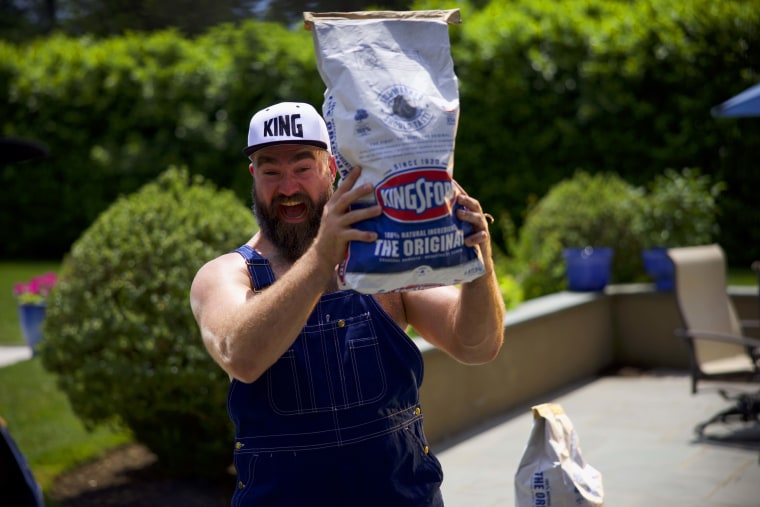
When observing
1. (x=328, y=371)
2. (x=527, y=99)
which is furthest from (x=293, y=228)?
(x=527, y=99)

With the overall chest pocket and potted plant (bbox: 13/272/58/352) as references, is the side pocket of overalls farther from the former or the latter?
potted plant (bbox: 13/272/58/352)

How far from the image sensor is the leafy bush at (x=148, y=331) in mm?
4656

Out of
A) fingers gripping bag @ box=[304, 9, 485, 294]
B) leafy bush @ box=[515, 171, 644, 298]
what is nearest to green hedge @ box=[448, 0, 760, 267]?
leafy bush @ box=[515, 171, 644, 298]

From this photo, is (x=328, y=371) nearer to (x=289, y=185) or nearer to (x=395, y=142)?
(x=289, y=185)

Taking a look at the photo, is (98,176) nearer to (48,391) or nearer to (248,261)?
(48,391)

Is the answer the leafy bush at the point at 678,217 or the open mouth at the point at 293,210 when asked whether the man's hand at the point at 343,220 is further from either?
the leafy bush at the point at 678,217

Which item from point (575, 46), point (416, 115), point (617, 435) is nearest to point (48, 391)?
point (617, 435)

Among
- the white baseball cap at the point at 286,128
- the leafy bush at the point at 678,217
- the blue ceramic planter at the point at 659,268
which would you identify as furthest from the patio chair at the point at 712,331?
the white baseball cap at the point at 286,128

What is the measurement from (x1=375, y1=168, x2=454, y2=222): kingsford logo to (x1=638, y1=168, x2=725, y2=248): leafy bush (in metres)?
6.75

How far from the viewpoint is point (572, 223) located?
8.19 metres

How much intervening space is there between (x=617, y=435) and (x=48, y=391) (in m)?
4.41

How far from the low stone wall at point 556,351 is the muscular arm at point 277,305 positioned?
3.74 metres

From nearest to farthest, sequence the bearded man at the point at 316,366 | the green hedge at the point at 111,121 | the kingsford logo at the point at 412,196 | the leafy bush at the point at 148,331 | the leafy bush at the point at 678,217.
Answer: the kingsford logo at the point at 412,196, the bearded man at the point at 316,366, the leafy bush at the point at 148,331, the leafy bush at the point at 678,217, the green hedge at the point at 111,121

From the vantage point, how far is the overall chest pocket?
1951 millimetres
